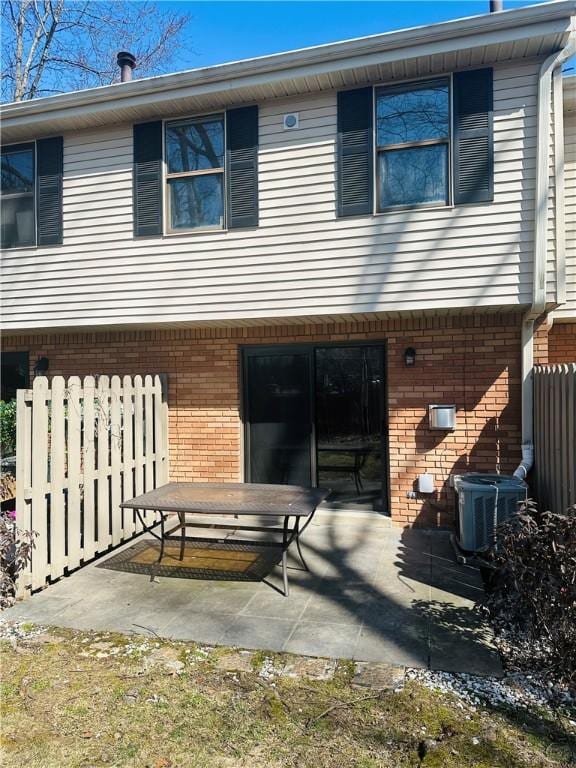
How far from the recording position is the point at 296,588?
177 inches

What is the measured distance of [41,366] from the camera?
7656 millimetres

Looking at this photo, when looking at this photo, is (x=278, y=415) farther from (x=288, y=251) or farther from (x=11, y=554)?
(x=11, y=554)

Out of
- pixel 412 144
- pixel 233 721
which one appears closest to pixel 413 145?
pixel 412 144

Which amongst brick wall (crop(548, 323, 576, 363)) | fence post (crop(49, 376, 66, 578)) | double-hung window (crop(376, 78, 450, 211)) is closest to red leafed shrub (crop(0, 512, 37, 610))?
fence post (crop(49, 376, 66, 578))

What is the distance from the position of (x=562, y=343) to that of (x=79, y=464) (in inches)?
236

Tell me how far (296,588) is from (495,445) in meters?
2.99

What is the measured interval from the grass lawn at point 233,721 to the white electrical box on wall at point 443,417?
3.39 m

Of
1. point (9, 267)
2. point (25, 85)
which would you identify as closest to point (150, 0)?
point (25, 85)

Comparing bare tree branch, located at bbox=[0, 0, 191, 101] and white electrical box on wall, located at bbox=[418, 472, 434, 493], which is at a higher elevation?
bare tree branch, located at bbox=[0, 0, 191, 101]

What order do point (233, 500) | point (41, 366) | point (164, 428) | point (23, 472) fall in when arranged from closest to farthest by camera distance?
point (23, 472)
point (233, 500)
point (164, 428)
point (41, 366)

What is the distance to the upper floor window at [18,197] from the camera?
704 cm

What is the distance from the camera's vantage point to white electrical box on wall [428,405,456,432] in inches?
236

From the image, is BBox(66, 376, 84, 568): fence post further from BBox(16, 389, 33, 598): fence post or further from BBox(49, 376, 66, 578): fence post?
BBox(16, 389, 33, 598): fence post

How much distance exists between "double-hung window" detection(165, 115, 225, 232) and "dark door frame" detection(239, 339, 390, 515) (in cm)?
171
